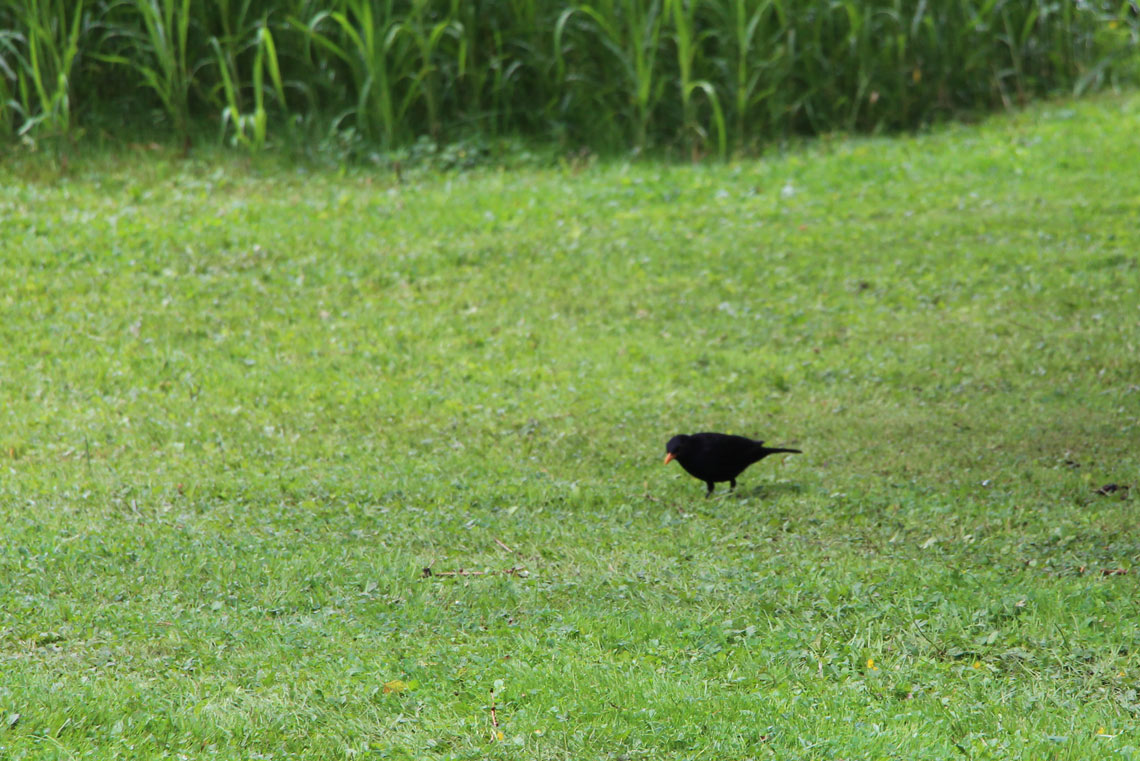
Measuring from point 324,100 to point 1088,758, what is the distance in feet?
38.9

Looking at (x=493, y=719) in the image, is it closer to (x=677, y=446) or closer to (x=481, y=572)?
(x=481, y=572)

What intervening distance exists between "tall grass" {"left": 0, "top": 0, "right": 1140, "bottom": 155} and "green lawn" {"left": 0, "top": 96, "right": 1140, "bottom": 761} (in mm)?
720

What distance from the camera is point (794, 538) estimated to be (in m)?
6.23

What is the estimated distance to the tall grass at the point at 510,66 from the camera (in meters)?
13.3

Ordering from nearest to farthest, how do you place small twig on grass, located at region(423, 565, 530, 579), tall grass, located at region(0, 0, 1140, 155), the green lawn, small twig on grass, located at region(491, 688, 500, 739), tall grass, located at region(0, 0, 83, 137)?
small twig on grass, located at region(491, 688, 500, 739) < the green lawn < small twig on grass, located at region(423, 565, 530, 579) < tall grass, located at region(0, 0, 83, 137) < tall grass, located at region(0, 0, 1140, 155)

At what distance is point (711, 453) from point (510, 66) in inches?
331

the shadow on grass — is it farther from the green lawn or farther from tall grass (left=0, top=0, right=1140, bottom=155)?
tall grass (left=0, top=0, right=1140, bottom=155)

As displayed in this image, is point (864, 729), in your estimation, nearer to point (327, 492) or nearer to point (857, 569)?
point (857, 569)

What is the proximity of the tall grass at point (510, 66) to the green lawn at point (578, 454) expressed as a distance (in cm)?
72

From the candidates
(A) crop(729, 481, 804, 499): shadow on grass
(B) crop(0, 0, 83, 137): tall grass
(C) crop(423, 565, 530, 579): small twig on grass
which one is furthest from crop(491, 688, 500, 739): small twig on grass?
(B) crop(0, 0, 83, 137): tall grass

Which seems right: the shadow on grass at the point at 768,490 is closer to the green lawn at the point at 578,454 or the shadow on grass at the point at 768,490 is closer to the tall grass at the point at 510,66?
the green lawn at the point at 578,454

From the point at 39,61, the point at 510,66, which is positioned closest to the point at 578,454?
the point at 510,66

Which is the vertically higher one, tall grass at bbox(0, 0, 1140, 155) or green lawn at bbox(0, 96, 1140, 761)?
tall grass at bbox(0, 0, 1140, 155)

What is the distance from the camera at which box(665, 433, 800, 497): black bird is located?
6805mm
